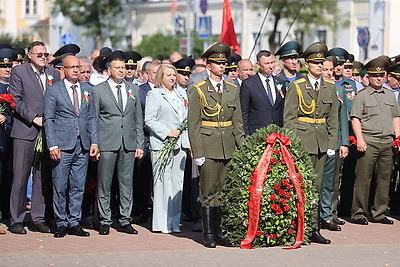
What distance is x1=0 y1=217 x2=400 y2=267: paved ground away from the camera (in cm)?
1057

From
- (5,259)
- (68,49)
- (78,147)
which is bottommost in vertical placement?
(5,259)

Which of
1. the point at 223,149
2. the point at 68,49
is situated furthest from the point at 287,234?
the point at 68,49

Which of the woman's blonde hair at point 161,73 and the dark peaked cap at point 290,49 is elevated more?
the dark peaked cap at point 290,49

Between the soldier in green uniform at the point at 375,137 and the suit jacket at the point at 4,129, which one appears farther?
the soldier in green uniform at the point at 375,137

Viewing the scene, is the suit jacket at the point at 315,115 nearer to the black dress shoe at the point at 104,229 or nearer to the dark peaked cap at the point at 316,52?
the dark peaked cap at the point at 316,52

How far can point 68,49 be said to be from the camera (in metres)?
14.3

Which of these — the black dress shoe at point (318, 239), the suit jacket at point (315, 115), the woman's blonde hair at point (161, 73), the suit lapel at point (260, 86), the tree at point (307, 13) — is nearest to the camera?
the black dress shoe at point (318, 239)

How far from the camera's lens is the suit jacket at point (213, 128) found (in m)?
11.8

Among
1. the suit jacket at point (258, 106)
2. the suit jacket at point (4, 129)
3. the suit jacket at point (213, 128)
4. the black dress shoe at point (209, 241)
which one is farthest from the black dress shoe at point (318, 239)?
the suit jacket at point (4, 129)

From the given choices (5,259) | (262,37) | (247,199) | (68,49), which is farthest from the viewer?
(262,37)

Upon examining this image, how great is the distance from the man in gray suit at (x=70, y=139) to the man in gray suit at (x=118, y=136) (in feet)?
0.84

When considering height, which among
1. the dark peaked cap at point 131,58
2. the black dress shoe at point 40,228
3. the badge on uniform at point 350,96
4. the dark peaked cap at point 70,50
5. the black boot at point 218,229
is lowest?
the black dress shoe at point 40,228

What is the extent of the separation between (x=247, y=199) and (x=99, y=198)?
2303 millimetres

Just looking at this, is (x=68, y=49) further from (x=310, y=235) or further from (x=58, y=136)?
(x=310, y=235)
